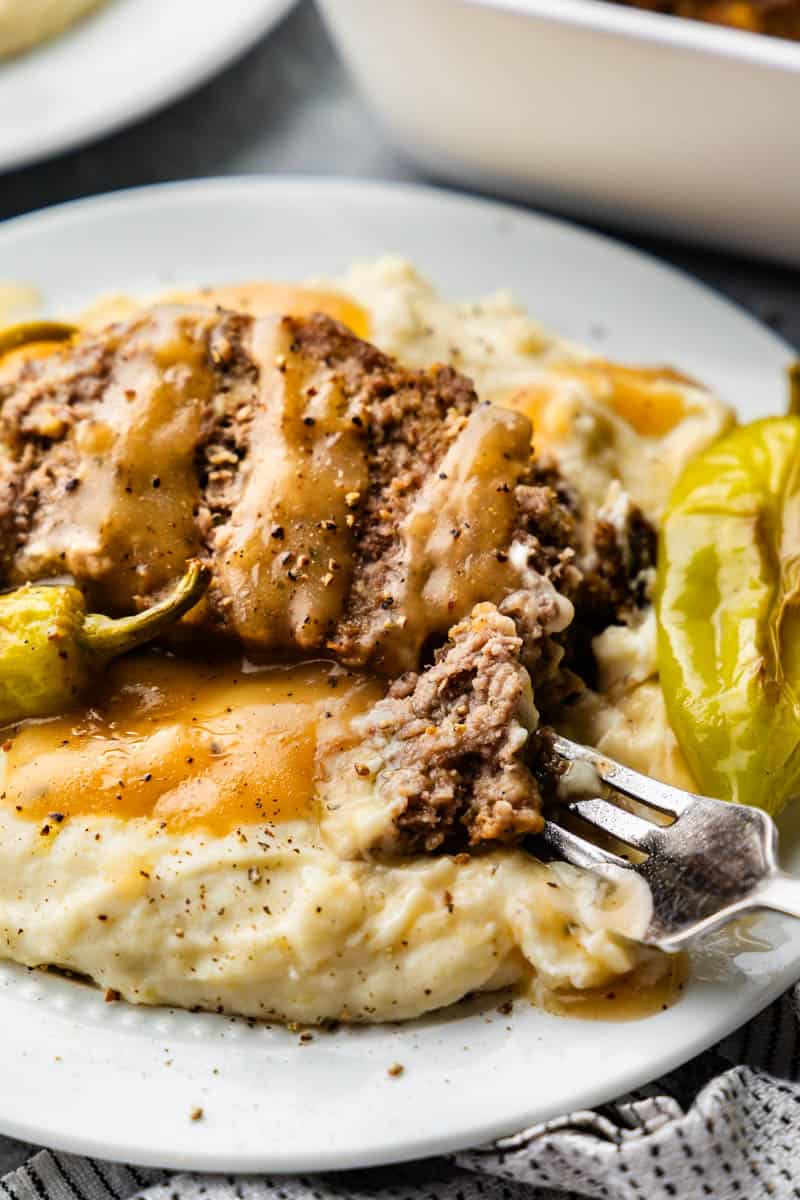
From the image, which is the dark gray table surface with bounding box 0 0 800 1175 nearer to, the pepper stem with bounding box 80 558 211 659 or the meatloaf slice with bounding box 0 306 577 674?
the meatloaf slice with bounding box 0 306 577 674

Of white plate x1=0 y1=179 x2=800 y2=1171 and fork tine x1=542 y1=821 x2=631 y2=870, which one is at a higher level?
fork tine x1=542 y1=821 x2=631 y2=870

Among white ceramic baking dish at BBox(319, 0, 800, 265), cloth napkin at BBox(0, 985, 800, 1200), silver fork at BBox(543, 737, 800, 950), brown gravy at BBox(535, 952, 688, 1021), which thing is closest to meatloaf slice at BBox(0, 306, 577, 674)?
silver fork at BBox(543, 737, 800, 950)

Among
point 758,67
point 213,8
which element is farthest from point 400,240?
point 213,8

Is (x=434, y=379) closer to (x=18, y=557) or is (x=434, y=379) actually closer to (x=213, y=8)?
(x=18, y=557)

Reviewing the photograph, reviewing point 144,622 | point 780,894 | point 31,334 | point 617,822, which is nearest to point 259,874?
point 144,622

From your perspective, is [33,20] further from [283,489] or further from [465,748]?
[465,748]

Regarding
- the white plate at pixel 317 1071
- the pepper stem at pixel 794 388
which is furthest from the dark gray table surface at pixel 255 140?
the white plate at pixel 317 1071
